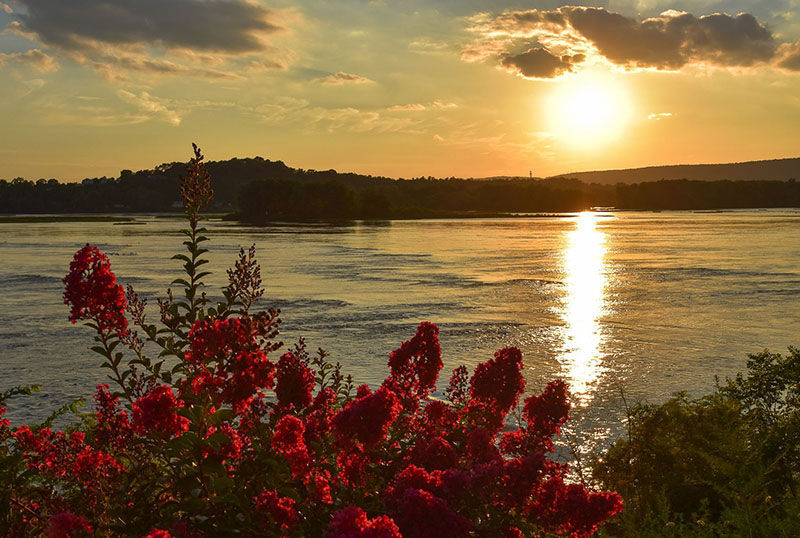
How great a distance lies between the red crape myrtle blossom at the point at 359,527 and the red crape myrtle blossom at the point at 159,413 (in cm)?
124

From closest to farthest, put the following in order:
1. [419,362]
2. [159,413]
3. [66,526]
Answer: [66,526], [159,413], [419,362]

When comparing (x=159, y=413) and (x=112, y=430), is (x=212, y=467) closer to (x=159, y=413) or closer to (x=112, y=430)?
(x=159, y=413)

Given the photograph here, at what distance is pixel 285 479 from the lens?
11.5 ft

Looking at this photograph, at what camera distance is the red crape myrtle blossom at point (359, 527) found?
2.33 metres

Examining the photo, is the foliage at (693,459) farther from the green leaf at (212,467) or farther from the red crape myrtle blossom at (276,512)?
the green leaf at (212,467)

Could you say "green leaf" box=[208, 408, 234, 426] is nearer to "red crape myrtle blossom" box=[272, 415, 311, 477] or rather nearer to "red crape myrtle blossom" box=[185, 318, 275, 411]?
"red crape myrtle blossom" box=[185, 318, 275, 411]

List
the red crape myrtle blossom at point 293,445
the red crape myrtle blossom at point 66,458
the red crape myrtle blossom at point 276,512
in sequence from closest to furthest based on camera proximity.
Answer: the red crape myrtle blossom at point 276,512
the red crape myrtle blossom at point 293,445
the red crape myrtle blossom at point 66,458

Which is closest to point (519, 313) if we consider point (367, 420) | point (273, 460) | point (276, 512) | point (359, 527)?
point (367, 420)

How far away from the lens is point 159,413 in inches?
130

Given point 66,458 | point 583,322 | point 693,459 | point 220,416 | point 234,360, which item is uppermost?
point 234,360

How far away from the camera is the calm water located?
36.4 feet

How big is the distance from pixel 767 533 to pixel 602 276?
22.9 meters

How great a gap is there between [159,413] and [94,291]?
3.24ft

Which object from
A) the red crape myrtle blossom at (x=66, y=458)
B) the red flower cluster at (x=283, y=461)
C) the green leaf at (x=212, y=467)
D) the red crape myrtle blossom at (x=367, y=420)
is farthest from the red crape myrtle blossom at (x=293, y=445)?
the red crape myrtle blossom at (x=66, y=458)
